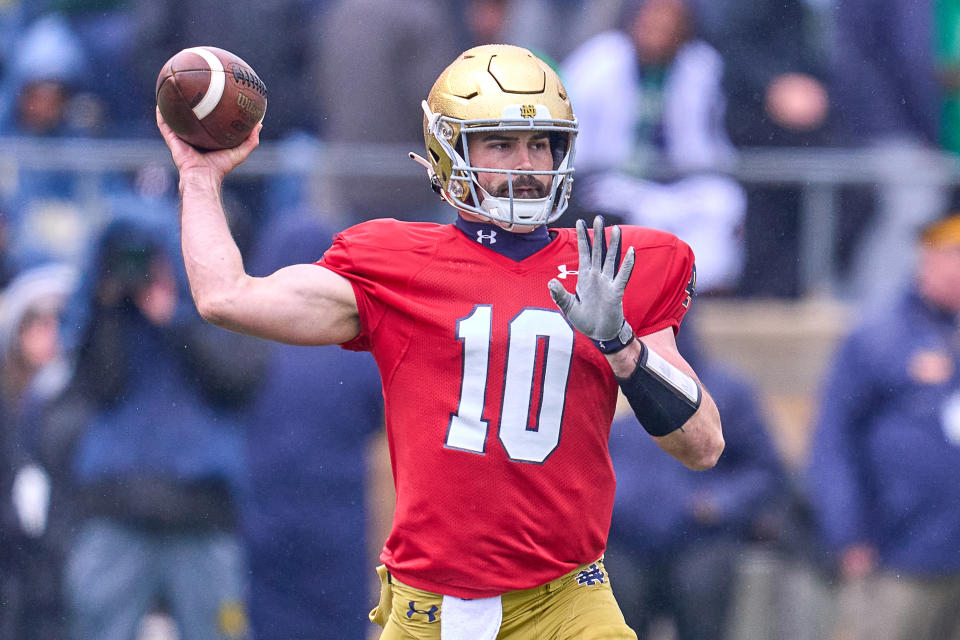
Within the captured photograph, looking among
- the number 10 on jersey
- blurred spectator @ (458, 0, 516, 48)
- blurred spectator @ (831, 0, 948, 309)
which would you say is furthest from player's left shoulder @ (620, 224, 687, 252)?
blurred spectator @ (458, 0, 516, 48)

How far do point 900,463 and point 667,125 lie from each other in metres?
1.66

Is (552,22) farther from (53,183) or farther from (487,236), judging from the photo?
(487,236)

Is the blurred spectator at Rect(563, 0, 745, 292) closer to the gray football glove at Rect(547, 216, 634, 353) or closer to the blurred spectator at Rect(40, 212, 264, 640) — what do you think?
the blurred spectator at Rect(40, 212, 264, 640)

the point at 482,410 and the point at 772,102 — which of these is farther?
the point at 772,102

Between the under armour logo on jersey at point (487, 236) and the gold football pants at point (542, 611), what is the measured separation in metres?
0.80

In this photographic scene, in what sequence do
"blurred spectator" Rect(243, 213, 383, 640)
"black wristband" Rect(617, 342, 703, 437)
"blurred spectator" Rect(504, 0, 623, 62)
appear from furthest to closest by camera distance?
"blurred spectator" Rect(504, 0, 623, 62) → "blurred spectator" Rect(243, 213, 383, 640) → "black wristband" Rect(617, 342, 703, 437)

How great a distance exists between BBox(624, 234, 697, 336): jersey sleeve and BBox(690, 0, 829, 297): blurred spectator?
236cm

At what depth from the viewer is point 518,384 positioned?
325cm

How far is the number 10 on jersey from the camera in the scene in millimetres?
3242

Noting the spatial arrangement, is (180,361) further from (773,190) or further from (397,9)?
(773,190)

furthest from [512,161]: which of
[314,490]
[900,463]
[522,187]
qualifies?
[900,463]

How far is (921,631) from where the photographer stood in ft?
17.7

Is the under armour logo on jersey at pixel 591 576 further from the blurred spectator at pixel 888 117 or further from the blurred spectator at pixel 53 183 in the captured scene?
the blurred spectator at pixel 53 183

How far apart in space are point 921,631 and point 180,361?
2.95m
